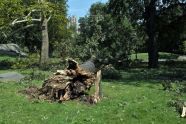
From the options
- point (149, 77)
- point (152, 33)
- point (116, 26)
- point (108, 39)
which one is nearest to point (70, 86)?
point (149, 77)

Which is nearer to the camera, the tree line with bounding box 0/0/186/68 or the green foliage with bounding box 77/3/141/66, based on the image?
the tree line with bounding box 0/0/186/68

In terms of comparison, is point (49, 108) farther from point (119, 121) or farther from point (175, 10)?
point (175, 10)

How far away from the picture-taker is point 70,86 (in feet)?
60.1

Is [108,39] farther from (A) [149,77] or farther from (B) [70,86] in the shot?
(B) [70,86]

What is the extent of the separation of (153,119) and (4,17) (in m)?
19.6

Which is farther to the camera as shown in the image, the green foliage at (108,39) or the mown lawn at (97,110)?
the green foliage at (108,39)

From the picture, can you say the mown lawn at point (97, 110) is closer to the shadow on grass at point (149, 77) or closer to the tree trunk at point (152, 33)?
the shadow on grass at point (149, 77)

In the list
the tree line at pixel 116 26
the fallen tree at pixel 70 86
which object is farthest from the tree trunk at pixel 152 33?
the fallen tree at pixel 70 86

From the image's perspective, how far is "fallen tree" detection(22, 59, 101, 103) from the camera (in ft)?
58.6

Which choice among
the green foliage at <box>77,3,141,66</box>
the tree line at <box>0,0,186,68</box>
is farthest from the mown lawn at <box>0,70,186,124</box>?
the green foliage at <box>77,3,141,66</box>

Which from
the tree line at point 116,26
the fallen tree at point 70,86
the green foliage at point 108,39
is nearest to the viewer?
the fallen tree at point 70,86

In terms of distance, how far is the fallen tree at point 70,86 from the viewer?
1788 cm

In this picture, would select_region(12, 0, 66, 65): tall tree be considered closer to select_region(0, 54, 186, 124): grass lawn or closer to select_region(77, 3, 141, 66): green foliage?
select_region(77, 3, 141, 66): green foliage

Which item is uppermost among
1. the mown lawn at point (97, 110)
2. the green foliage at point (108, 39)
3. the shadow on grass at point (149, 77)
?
the green foliage at point (108, 39)
